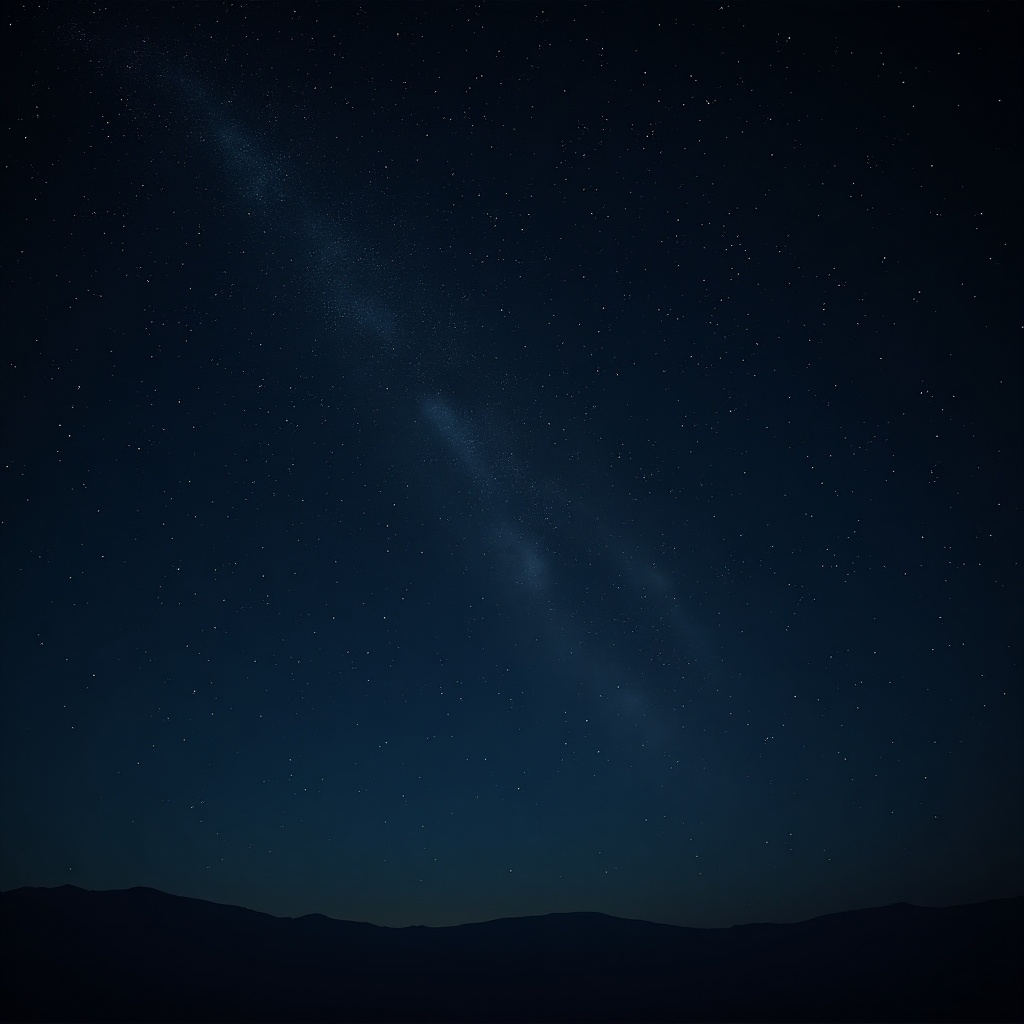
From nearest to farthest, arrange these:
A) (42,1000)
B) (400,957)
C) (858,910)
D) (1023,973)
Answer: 1. (42,1000)
2. (1023,973)
3. (400,957)
4. (858,910)

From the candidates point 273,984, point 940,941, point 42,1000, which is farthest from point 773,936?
point 42,1000

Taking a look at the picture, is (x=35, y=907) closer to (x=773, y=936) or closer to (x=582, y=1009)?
(x=582, y=1009)

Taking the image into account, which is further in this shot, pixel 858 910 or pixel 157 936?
pixel 858 910

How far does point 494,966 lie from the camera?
52250mm

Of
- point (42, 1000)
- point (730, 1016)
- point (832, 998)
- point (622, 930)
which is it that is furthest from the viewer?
point (622, 930)

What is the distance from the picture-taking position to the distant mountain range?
104 ft

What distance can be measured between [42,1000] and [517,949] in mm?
40148

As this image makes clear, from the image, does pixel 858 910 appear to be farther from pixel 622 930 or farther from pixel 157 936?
pixel 157 936

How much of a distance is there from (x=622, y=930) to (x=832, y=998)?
32704 mm

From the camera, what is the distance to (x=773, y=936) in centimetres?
5319

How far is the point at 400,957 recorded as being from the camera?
52.7 meters

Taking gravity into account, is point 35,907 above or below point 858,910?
above

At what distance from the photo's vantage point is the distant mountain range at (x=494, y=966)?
31594 millimetres

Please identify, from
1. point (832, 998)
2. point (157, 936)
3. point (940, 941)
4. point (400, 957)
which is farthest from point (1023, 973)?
point (157, 936)
